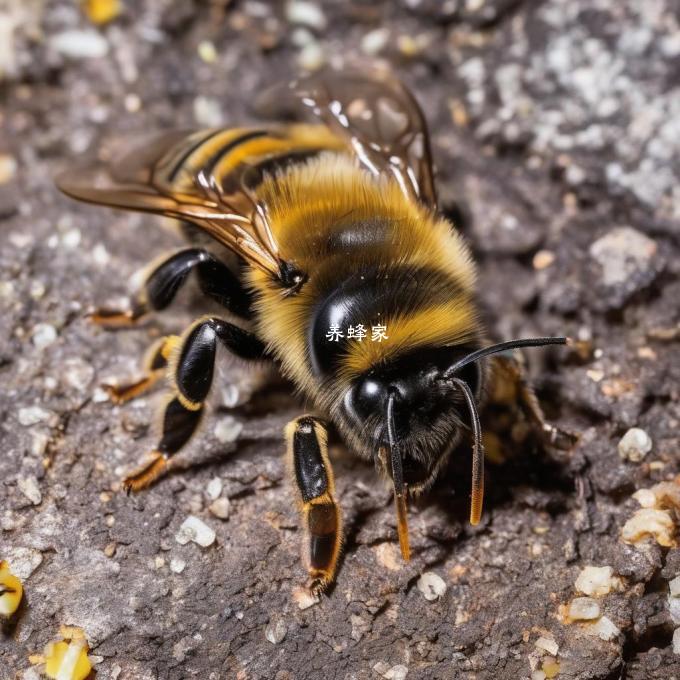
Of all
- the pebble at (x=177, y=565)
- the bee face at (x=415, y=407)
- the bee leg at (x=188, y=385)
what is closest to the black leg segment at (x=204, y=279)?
the bee leg at (x=188, y=385)

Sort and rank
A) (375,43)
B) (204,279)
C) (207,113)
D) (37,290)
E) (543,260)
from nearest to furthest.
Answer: (204,279) < (37,290) < (543,260) < (207,113) < (375,43)

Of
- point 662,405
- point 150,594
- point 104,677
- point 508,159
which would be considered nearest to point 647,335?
point 662,405

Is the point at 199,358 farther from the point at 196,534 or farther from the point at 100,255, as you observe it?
the point at 100,255

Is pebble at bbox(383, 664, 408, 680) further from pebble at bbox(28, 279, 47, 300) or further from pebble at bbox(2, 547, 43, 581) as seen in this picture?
pebble at bbox(28, 279, 47, 300)

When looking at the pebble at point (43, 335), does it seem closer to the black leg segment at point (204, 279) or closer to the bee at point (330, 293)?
the bee at point (330, 293)

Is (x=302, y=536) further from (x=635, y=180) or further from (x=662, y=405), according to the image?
(x=635, y=180)

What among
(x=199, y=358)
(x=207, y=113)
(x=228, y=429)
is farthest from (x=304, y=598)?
(x=207, y=113)

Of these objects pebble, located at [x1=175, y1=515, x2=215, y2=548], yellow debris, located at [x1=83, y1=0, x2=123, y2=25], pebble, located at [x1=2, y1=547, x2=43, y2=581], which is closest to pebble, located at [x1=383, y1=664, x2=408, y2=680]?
pebble, located at [x1=175, y1=515, x2=215, y2=548]
